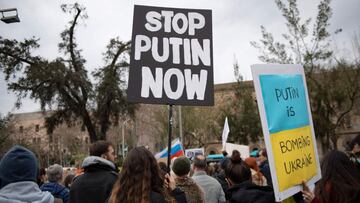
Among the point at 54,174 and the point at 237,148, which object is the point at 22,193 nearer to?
the point at 54,174

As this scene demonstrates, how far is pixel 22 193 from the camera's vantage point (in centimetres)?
270

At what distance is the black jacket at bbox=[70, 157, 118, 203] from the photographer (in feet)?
14.2

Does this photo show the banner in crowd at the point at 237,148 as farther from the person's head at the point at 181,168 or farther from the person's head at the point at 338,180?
the person's head at the point at 338,180

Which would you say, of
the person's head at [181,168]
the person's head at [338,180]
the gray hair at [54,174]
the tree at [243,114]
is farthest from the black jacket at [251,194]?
the tree at [243,114]

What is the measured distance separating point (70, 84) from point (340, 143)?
4580cm

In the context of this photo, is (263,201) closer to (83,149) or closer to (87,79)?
(87,79)

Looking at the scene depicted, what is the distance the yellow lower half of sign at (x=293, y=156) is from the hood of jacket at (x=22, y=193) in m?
1.65

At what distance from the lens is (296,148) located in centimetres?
317

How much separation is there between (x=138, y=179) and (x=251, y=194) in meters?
1.04

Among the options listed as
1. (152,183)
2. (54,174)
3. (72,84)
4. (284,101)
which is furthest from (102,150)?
(72,84)

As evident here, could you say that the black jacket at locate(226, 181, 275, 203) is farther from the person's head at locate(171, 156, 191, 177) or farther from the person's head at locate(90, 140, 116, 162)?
the person's head at locate(90, 140, 116, 162)

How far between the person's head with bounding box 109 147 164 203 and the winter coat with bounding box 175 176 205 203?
1.50m

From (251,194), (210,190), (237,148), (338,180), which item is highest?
(237,148)

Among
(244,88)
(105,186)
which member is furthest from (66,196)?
(244,88)
